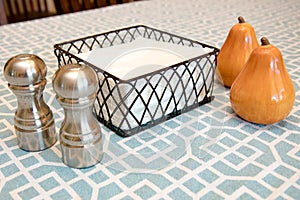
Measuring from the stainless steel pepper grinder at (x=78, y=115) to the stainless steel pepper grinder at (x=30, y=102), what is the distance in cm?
5

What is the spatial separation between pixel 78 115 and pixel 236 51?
1.21ft

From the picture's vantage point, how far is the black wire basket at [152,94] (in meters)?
0.57

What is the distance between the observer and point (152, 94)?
0.58 metres

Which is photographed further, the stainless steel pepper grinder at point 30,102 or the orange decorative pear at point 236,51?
the orange decorative pear at point 236,51

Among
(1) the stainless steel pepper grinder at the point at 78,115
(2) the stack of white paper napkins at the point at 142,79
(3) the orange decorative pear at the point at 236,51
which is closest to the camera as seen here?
(1) the stainless steel pepper grinder at the point at 78,115

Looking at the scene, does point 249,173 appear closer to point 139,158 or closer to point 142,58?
point 139,158

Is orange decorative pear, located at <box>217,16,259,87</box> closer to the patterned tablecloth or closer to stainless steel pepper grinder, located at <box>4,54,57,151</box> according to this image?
the patterned tablecloth

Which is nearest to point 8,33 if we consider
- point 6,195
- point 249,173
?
point 6,195

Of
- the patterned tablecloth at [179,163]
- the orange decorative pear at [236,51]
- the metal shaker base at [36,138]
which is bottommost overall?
the patterned tablecloth at [179,163]

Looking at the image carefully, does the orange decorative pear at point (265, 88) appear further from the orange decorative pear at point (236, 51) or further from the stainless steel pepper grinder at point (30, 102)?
the stainless steel pepper grinder at point (30, 102)

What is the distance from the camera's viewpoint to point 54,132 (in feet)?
1.90

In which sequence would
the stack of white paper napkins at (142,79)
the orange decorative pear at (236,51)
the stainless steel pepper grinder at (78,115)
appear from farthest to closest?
the orange decorative pear at (236,51)
the stack of white paper napkins at (142,79)
the stainless steel pepper grinder at (78,115)

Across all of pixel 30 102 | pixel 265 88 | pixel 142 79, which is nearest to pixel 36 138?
pixel 30 102

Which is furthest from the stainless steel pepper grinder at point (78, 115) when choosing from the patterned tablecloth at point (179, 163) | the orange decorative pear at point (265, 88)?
the orange decorative pear at point (265, 88)
